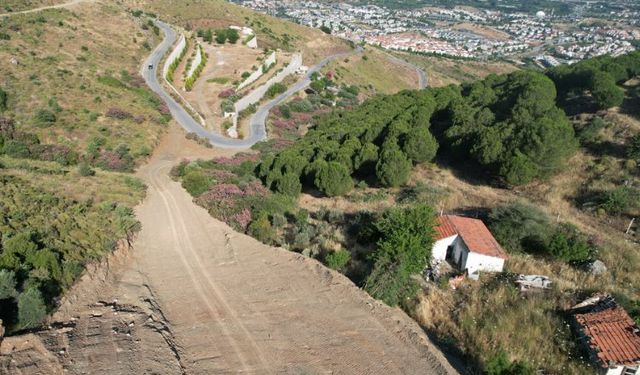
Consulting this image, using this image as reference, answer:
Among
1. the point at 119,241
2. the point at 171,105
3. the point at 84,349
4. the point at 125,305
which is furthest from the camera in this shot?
the point at 171,105

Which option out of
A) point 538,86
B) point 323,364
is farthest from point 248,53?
point 323,364

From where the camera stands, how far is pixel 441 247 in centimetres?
1853

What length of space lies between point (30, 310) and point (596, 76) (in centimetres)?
4226

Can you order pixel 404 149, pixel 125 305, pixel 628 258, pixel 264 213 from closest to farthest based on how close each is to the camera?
1. pixel 125 305
2. pixel 628 258
3. pixel 264 213
4. pixel 404 149

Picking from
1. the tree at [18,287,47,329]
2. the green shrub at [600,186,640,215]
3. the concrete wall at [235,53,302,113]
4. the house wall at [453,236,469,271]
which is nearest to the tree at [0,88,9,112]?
the concrete wall at [235,53,302,113]

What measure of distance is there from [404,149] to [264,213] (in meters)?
12.9

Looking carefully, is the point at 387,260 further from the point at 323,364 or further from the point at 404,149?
the point at 404,149

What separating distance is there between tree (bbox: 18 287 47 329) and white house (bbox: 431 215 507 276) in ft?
47.3

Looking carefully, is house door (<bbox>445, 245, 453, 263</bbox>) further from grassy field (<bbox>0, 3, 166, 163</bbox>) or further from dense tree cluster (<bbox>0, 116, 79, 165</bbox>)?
dense tree cluster (<bbox>0, 116, 79, 165</bbox>)

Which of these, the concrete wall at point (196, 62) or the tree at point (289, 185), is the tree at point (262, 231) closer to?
the tree at point (289, 185)

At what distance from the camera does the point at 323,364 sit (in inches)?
502

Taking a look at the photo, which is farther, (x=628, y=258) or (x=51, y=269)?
(x=628, y=258)

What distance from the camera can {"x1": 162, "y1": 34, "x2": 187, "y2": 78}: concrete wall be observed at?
200 ft

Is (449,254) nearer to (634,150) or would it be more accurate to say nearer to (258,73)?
(634,150)
